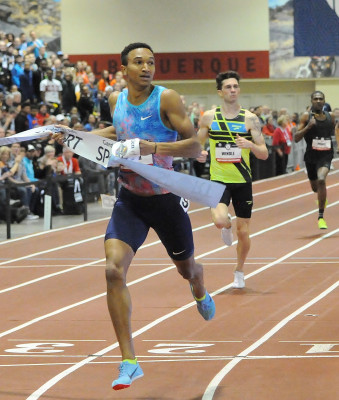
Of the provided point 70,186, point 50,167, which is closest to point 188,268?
point 70,186

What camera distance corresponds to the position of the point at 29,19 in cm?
4412

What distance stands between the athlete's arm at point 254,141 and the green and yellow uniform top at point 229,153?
82mm

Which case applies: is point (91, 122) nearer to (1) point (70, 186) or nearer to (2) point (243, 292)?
(1) point (70, 186)

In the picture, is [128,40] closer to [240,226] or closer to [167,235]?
[240,226]

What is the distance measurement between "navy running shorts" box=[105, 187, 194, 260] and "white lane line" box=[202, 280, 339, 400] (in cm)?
94

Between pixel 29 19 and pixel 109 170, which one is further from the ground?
pixel 29 19

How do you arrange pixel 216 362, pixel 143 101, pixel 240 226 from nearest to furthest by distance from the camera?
1. pixel 143 101
2. pixel 216 362
3. pixel 240 226

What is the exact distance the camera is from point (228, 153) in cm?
1246

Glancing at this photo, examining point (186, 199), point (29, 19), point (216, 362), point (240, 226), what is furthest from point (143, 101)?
point (29, 19)

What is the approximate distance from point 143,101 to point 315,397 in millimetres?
2214

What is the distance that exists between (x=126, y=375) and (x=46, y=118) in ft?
58.0

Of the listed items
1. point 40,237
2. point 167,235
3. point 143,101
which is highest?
point 143,101

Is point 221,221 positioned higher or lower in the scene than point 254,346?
higher

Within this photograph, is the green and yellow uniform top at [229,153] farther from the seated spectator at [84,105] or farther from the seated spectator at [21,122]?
the seated spectator at [84,105]
